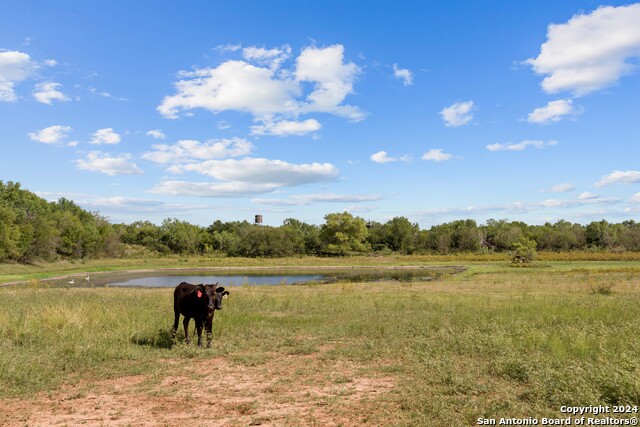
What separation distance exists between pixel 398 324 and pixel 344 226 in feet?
319

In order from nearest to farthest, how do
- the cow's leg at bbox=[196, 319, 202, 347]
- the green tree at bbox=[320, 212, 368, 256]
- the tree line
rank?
the cow's leg at bbox=[196, 319, 202, 347]
the tree line
the green tree at bbox=[320, 212, 368, 256]

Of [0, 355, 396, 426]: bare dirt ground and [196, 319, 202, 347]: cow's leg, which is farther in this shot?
[196, 319, 202, 347]: cow's leg

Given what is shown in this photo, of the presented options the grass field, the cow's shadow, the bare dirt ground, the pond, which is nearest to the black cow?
the cow's shadow

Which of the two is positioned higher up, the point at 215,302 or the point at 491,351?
the point at 215,302

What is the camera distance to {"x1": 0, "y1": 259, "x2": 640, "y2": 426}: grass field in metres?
7.36

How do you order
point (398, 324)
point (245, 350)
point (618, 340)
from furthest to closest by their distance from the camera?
point (398, 324) → point (245, 350) → point (618, 340)

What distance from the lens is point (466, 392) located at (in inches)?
317

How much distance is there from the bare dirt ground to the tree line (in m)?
80.8

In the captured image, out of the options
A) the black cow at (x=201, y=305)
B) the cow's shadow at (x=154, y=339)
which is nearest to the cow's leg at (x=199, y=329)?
the black cow at (x=201, y=305)

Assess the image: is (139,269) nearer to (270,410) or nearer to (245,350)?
(245,350)

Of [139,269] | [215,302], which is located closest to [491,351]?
[215,302]

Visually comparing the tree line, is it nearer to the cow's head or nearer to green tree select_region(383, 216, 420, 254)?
green tree select_region(383, 216, 420, 254)

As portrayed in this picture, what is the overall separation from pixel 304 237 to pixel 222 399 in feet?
376

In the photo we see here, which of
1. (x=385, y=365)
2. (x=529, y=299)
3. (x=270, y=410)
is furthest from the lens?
(x=529, y=299)
